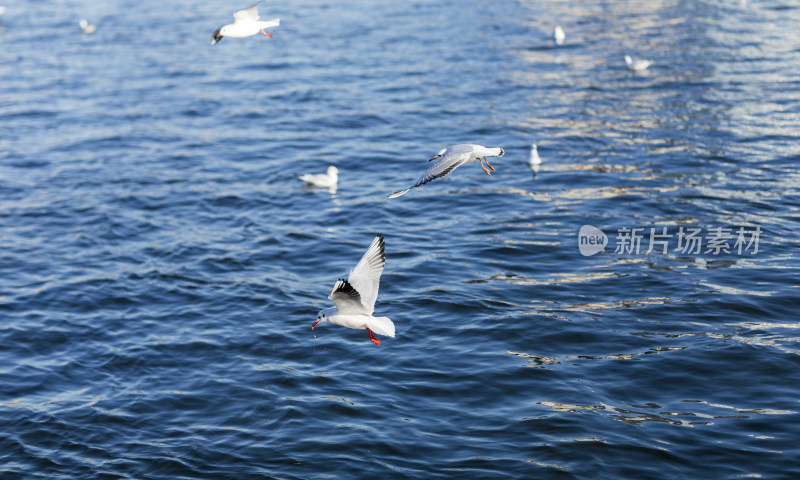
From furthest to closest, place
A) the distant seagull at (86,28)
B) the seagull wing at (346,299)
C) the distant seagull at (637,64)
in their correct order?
the distant seagull at (86,28) < the distant seagull at (637,64) < the seagull wing at (346,299)

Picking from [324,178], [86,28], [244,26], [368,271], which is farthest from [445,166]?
[86,28]

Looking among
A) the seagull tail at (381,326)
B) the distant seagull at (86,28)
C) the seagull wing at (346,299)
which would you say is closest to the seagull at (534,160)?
the seagull wing at (346,299)

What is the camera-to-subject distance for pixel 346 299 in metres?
9.77

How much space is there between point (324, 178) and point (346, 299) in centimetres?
1079

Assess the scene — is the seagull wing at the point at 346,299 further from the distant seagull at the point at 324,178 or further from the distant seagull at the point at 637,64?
the distant seagull at the point at 637,64

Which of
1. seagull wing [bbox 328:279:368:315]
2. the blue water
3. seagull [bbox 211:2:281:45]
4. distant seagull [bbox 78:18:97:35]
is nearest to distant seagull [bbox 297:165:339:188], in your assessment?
the blue water

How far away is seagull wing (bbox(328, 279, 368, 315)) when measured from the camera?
920 cm

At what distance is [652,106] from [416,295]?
43.6ft

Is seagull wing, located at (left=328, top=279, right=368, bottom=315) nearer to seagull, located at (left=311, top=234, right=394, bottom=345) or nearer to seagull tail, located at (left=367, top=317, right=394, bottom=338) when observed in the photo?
seagull, located at (left=311, top=234, right=394, bottom=345)

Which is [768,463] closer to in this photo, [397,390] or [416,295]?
[397,390]

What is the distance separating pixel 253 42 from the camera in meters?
38.4

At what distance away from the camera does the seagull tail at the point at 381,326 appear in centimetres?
976

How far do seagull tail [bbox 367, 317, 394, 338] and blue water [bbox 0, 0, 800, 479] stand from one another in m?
1.75

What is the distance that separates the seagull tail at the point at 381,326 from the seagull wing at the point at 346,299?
166 millimetres
